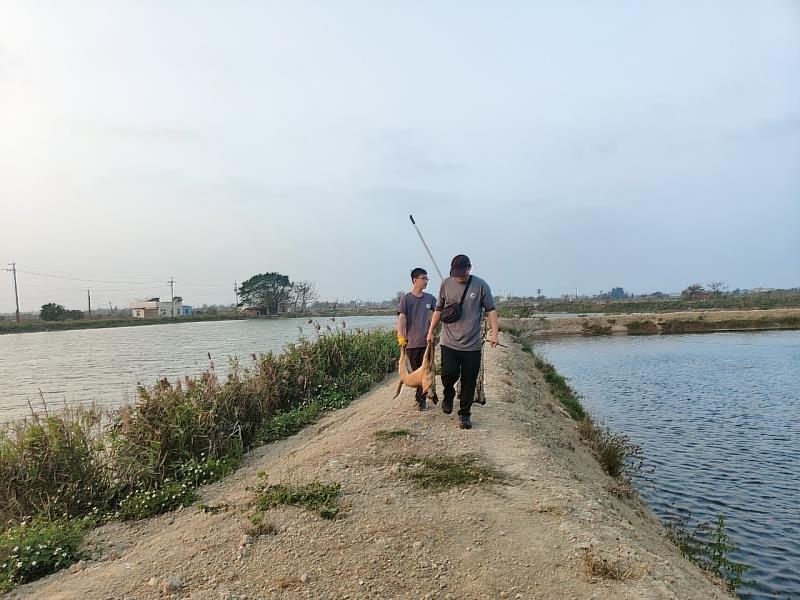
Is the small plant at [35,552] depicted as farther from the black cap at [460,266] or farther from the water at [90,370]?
the water at [90,370]

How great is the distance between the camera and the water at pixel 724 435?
6.48 metres

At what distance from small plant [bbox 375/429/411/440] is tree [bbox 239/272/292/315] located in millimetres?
83711

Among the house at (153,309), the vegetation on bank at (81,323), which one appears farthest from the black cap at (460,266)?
the house at (153,309)

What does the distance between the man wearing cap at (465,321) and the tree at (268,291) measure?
275 ft

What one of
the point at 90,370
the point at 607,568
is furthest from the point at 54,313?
the point at 607,568

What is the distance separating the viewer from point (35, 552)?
4316mm

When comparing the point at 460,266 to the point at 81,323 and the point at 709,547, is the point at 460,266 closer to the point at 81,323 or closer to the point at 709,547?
the point at 709,547

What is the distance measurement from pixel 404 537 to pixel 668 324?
45.9 m

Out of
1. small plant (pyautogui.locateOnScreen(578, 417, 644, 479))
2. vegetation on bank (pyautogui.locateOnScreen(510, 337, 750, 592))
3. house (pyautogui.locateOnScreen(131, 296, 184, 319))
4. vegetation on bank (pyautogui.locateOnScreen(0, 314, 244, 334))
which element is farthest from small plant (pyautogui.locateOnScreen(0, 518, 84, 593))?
house (pyautogui.locateOnScreen(131, 296, 184, 319))

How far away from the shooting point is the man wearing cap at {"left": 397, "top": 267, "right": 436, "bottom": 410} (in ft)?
23.2

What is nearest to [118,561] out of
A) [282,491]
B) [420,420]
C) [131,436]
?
[282,491]

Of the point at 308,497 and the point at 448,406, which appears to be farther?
the point at 448,406

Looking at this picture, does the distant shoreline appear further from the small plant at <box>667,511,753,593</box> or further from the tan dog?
the small plant at <box>667,511,753,593</box>

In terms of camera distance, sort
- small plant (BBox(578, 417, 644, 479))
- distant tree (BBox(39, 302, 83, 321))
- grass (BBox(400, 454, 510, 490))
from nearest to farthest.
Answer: grass (BBox(400, 454, 510, 490)), small plant (BBox(578, 417, 644, 479)), distant tree (BBox(39, 302, 83, 321))
